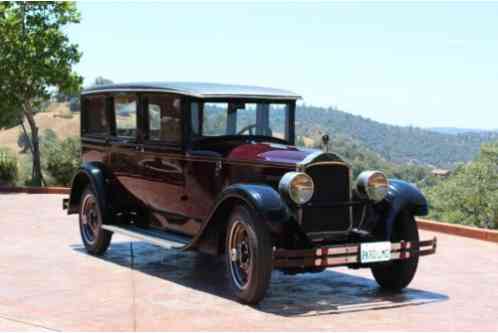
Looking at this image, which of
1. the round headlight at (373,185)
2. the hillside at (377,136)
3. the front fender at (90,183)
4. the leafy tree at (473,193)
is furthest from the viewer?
the hillside at (377,136)

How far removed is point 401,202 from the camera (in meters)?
7.80

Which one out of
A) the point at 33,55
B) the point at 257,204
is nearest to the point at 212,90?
the point at 257,204

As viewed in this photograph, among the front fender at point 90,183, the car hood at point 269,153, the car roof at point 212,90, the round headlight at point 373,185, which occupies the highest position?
the car roof at point 212,90

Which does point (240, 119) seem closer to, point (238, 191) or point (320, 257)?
point (238, 191)

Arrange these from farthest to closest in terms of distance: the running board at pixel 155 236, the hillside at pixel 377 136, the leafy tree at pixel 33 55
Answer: the hillside at pixel 377 136, the leafy tree at pixel 33 55, the running board at pixel 155 236

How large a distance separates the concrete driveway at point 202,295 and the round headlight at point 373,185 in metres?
0.95

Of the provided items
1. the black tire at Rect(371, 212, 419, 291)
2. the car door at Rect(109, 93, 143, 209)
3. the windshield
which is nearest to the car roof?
the windshield

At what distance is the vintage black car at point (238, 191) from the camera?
7105 mm

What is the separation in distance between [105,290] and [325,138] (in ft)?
8.36

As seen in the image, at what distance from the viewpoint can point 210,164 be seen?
817cm

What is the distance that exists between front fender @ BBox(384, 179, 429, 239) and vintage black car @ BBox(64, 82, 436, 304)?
A: 1cm

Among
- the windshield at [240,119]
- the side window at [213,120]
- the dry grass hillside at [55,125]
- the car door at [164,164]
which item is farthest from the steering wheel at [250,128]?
the dry grass hillside at [55,125]

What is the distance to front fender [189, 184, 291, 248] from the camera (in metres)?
6.86

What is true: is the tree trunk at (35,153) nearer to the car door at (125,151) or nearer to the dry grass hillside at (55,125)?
the car door at (125,151)
